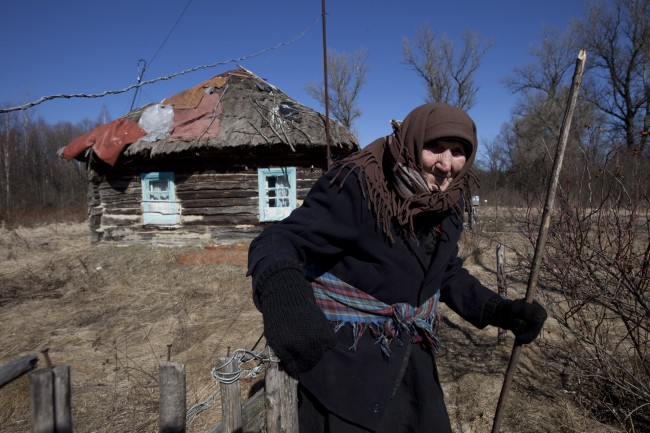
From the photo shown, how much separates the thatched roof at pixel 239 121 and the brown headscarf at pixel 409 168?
7977 mm

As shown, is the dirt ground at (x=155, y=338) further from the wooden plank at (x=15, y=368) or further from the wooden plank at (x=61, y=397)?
the wooden plank at (x=15, y=368)

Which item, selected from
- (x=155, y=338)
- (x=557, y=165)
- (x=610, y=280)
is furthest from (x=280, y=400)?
(x=155, y=338)

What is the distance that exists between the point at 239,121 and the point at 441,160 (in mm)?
8944

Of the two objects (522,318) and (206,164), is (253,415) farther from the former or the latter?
(206,164)

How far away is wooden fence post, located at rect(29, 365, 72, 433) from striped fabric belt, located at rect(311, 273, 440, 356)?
857 millimetres

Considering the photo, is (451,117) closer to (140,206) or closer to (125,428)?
(125,428)

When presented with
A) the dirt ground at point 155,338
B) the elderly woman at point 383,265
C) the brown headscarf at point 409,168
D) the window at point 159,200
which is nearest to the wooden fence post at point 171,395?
the dirt ground at point 155,338

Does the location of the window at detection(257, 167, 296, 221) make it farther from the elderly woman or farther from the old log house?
the elderly woman

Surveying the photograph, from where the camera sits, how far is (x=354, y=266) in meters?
1.47

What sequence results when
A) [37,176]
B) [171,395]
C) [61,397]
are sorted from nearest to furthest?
1. [61,397]
2. [171,395]
3. [37,176]

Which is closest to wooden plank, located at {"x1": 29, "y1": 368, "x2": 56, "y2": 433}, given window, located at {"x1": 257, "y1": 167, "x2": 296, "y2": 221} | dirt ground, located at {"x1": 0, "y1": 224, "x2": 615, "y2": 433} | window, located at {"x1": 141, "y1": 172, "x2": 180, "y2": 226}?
dirt ground, located at {"x1": 0, "y1": 224, "x2": 615, "y2": 433}

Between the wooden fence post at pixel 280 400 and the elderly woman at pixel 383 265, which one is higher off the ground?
the elderly woman at pixel 383 265

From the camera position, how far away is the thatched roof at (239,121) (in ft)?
30.7

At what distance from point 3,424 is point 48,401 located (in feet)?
9.53
